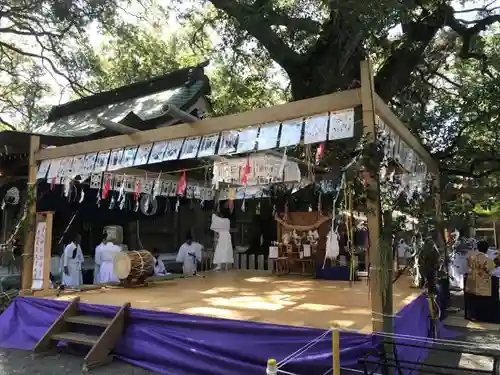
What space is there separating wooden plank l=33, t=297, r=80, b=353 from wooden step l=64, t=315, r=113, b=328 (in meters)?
0.07

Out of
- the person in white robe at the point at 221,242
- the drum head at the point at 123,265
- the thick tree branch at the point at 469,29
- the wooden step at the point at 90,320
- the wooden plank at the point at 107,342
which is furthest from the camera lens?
the person in white robe at the point at 221,242

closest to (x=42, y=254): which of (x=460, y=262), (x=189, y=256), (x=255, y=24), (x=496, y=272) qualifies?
(x=189, y=256)

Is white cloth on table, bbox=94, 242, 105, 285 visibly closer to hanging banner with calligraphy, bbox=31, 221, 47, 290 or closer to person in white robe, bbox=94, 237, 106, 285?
person in white robe, bbox=94, 237, 106, 285

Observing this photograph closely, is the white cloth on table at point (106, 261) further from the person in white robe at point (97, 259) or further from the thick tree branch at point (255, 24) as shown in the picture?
the thick tree branch at point (255, 24)

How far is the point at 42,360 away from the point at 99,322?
88 centimetres

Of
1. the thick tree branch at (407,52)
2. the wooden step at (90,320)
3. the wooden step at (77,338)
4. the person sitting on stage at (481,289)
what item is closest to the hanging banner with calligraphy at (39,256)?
the wooden step at (90,320)

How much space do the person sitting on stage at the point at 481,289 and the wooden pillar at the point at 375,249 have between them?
521cm

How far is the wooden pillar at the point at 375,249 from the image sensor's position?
4375 millimetres

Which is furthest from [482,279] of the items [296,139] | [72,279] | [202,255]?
[72,279]

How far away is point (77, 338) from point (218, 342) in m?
2.16

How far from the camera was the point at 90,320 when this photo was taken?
6258 millimetres

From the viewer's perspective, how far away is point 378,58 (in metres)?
13.6

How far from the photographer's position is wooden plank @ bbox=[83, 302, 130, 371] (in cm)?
560

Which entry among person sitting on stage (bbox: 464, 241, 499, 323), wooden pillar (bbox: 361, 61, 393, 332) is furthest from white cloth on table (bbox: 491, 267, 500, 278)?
wooden pillar (bbox: 361, 61, 393, 332)
